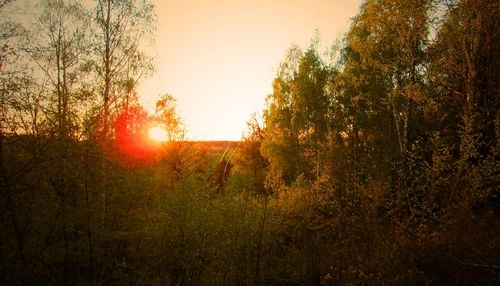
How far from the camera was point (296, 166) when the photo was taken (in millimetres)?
24797

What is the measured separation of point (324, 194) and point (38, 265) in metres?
11.5

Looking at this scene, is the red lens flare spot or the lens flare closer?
the red lens flare spot

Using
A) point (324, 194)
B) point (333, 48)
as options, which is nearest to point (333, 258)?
point (324, 194)

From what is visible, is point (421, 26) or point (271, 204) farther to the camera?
point (271, 204)

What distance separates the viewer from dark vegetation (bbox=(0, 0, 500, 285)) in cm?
869

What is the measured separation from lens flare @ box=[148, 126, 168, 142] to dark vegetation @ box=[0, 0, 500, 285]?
60 cm

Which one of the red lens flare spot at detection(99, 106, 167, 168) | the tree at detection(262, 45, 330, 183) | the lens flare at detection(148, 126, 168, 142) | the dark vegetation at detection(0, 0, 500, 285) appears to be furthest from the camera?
the tree at detection(262, 45, 330, 183)

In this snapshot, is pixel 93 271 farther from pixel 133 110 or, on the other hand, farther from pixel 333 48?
pixel 333 48

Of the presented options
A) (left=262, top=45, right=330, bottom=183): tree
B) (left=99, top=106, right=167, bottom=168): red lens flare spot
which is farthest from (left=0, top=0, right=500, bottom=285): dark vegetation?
(left=262, top=45, right=330, bottom=183): tree

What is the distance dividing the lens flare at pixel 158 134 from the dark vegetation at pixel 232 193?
60 centimetres

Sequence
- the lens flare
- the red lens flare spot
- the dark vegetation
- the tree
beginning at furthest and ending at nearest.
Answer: the tree, the lens flare, the red lens flare spot, the dark vegetation

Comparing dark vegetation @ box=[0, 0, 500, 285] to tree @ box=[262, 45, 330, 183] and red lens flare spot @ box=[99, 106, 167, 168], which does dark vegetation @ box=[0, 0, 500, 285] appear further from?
tree @ box=[262, 45, 330, 183]

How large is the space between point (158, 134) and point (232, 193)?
8.28 metres

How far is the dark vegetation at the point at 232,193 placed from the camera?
869 centimetres
